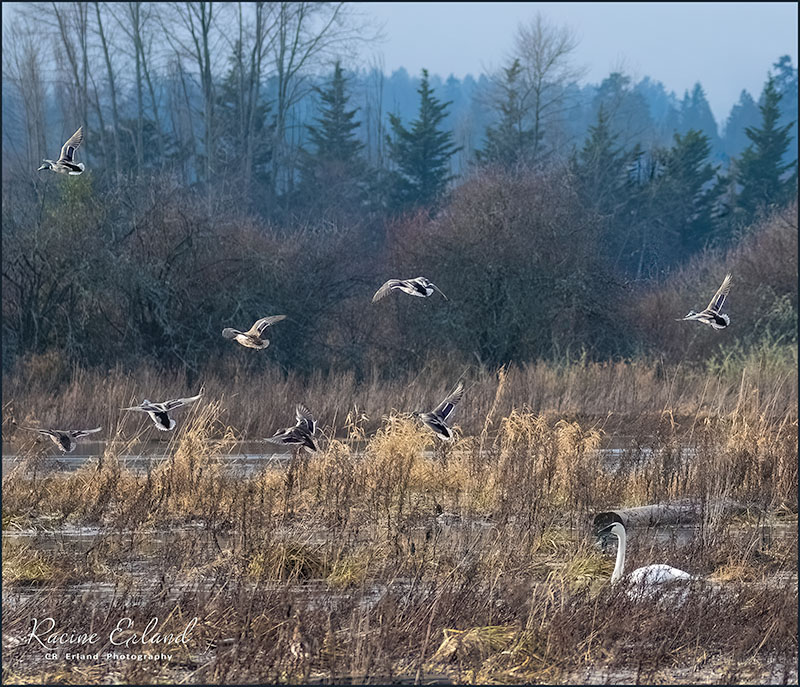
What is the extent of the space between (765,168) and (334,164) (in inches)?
570

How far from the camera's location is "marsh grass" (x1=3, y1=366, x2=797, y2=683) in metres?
5.89

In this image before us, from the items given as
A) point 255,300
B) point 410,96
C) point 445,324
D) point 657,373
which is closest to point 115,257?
point 255,300

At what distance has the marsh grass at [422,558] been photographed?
589 centimetres

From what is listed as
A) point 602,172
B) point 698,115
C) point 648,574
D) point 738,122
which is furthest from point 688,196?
point 698,115

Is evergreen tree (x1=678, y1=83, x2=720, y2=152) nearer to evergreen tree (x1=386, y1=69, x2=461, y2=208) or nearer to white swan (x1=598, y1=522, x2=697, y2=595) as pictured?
Result: evergreen tree (x1=386, y1=69, x2=461, y2=208)

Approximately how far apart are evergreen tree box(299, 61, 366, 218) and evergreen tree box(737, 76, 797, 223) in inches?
486

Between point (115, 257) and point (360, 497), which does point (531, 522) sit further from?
point (115, 257)

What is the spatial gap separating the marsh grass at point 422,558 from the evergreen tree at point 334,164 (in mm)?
21497

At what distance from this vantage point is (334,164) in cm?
3703

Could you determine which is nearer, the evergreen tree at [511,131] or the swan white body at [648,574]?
the swan white body at [648,574]

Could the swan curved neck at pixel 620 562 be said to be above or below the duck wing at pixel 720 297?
below

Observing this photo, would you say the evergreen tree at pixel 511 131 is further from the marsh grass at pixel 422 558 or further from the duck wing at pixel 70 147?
the duck wing at pixel 70 147

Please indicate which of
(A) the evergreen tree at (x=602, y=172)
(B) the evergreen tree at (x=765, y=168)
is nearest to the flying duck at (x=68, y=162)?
(A) the evergreen tree at (x=602, y=172)

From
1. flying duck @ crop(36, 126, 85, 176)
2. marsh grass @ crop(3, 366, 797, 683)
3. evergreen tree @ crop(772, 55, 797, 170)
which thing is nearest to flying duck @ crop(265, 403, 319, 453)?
marsh grass @ crop(3, 366, 797, 683)
